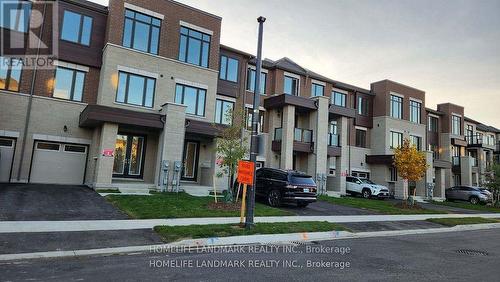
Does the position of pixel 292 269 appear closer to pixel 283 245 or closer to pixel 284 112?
pixel 283 245

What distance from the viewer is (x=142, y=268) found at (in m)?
6.62

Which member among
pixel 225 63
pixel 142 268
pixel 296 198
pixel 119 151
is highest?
pixel 225 63

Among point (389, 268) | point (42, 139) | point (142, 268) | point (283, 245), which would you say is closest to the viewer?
point (142, 268)

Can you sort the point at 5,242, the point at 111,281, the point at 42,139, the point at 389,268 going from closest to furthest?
the point at 111,281
the point at 389,268
the point at 5,242
the point at 42,139

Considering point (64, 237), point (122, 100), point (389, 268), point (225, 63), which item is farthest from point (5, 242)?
point (225, 63)

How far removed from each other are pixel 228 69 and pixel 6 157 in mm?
14540

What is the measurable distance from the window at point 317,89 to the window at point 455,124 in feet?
67.3

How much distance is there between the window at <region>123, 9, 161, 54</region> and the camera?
20.0 metres

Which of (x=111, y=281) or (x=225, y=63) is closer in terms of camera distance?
(x=111, y=281)

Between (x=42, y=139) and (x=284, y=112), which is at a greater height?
(x=284, y=112)

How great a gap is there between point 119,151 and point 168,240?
12.4 metres

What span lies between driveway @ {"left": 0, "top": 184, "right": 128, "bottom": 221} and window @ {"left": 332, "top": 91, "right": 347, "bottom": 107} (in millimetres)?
A: 22971

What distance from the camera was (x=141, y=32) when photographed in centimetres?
2048

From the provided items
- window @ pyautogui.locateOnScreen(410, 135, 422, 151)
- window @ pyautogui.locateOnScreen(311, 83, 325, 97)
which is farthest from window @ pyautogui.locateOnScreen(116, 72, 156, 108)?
window @ pyautogui.locateOnScreen(410, 135, 422, 151)
